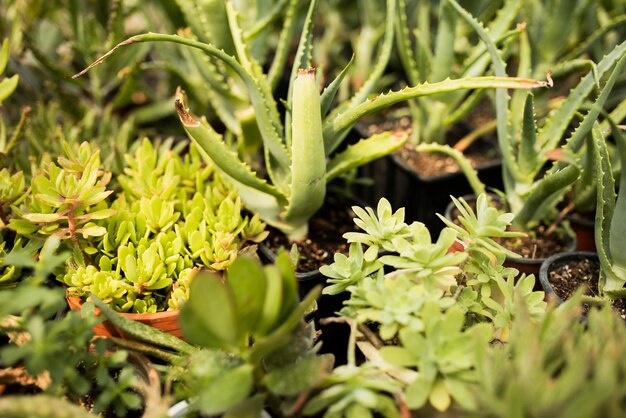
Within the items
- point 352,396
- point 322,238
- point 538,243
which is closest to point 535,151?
point 538,243

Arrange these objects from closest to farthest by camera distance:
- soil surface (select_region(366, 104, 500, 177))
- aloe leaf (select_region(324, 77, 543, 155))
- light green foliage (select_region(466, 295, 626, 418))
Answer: light green foliage (select_region(466, 295, 626, 418)) → aloe leaf (select_region(324, 77, 543, 155)) → soil surface (select_region(366, 104, 500, 177))

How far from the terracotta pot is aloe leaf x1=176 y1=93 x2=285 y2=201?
0.78 ft

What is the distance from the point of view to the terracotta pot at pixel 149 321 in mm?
775

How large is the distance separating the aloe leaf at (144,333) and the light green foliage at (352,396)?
0.63 ft

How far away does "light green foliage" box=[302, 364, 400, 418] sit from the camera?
0.59 metres

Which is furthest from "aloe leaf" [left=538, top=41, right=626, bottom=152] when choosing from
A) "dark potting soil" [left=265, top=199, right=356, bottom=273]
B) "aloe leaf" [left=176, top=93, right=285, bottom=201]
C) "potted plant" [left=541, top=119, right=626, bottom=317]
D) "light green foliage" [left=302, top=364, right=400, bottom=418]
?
"light green foliage" [left=302, top=364, right=400, bottom=418]

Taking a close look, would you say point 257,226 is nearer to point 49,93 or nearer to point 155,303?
point 155,303

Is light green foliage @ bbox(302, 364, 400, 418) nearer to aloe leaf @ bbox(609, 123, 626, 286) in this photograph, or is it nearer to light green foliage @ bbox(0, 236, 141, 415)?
light green foliage @ bbox(0, 236, 141, 415)

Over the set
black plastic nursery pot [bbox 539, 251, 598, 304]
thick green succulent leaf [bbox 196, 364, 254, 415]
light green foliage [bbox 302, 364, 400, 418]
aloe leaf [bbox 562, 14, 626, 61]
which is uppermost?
aloe leaf [bbox 562, 14, 626, 61]

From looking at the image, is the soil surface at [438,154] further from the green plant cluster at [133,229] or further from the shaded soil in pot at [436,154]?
the green plant cluster at [133,229]

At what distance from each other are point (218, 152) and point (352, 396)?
1.44 feet

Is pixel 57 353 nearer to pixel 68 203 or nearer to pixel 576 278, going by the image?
pixel 68 203

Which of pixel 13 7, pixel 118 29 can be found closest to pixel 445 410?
pixel 118 29

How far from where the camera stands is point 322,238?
1062 millimetres
